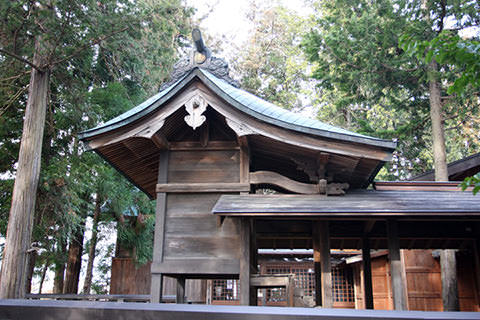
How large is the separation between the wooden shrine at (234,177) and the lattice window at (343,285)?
870 centimetres

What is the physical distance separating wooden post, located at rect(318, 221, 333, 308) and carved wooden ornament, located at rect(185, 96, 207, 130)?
2636 millimetres

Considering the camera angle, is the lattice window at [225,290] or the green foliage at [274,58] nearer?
the lattice window at [225,290]

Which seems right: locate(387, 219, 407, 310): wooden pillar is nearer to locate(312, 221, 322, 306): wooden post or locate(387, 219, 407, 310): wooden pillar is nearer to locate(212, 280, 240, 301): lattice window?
locate(312, 221, 322, 306): wooden post

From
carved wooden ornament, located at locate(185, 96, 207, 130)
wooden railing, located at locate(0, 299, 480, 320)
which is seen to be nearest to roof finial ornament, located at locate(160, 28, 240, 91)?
carved wooden ornament, located at locate(185, 96, 207, 130)

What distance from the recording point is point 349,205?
576cm

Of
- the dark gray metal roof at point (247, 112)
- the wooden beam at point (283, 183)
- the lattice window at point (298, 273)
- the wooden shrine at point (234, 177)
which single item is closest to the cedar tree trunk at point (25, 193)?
the wooden shrine at point (234, 177)

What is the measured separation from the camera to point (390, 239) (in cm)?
632

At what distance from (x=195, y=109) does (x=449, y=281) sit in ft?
28.0

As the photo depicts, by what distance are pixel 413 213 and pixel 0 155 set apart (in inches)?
427

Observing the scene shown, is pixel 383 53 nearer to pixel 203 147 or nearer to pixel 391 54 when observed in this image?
pixel 391 54

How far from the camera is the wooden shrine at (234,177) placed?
5.82 meters

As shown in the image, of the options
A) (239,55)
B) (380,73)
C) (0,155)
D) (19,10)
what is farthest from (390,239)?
(239,55)

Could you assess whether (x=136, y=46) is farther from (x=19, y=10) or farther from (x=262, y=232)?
(x=262, y=232)

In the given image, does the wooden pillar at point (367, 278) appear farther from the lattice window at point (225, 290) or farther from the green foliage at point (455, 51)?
the lattice window at point (225, 290)
